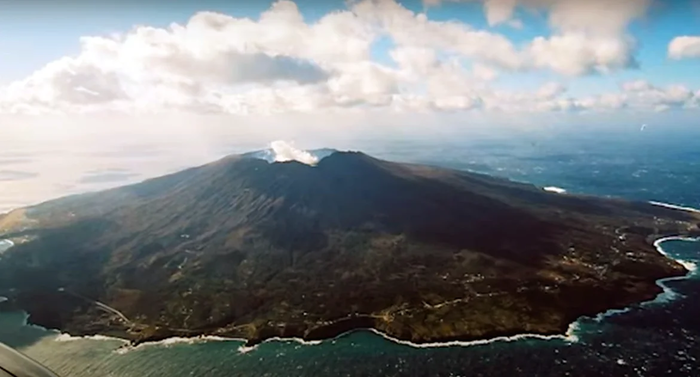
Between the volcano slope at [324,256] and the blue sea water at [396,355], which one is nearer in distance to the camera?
the blue sea water at [396,355]

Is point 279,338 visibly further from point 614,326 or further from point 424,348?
point 614,326

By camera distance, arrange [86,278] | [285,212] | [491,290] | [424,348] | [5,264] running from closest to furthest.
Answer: [424,348] < [491,290] < [86,278] < [5,264] < [285,212]

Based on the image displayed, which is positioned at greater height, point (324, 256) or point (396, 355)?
point (324, 256)

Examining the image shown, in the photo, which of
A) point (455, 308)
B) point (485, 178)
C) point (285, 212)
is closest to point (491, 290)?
point (455, 308)

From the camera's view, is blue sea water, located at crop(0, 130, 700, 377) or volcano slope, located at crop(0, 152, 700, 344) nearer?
blue sea water, located at crop(0, 130, 700, 377)

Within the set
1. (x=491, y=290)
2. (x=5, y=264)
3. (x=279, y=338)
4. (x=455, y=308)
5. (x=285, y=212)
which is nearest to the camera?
(x=279, y=338)

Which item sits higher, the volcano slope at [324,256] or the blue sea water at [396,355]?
the volcano slope at [324,256]

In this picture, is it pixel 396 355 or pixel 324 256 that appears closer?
pixel 396 355

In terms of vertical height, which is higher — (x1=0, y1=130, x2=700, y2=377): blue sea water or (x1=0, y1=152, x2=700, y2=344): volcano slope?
(x1=0, y1=152, x2=700, y2=344): volcano slope
